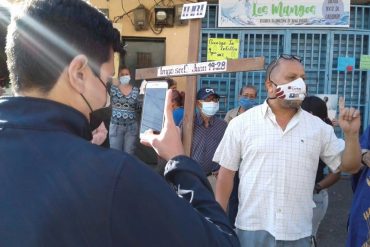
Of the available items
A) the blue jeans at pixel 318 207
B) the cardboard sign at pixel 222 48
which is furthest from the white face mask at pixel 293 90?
the cardboard sign at pixel 222 48

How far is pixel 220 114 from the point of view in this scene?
24.7 feet

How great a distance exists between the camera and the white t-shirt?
2518 millimetres

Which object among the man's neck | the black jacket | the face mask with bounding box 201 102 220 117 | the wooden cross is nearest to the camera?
the black jacket

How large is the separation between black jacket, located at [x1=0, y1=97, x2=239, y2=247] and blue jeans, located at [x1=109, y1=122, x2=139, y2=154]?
5.70m

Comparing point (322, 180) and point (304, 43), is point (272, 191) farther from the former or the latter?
point (304, 43)

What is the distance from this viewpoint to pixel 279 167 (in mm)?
2529

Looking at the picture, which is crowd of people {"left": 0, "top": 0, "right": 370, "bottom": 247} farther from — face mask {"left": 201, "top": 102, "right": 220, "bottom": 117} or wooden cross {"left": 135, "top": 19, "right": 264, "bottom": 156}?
face mask {"left": 201, "top": 102, "right": 220, "bottom": 117}

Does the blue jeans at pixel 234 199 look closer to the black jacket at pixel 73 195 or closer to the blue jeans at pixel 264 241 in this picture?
the blue jeans at pixel 264 241

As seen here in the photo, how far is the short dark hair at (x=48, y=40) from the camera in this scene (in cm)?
103

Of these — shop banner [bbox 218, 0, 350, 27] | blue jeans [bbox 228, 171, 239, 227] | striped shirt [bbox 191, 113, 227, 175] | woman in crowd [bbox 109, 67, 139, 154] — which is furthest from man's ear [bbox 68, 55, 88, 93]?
shop banner [bbox 218, 0, 350, 27]

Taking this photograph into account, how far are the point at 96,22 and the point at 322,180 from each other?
2.59 metres

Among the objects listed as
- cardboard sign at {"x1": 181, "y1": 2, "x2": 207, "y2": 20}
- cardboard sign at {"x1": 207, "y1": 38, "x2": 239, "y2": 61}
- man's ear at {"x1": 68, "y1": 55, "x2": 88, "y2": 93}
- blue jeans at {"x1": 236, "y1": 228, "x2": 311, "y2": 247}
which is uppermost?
cardboard sign at {"x1": 207, "y1": 38, "x2": 239, "y2": 61}

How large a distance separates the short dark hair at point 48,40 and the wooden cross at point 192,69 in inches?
52.6

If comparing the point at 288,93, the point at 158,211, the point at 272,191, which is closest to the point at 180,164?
the point at 158,211
